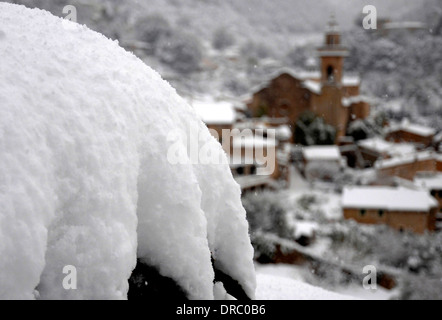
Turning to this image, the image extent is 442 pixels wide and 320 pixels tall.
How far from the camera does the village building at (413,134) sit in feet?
84.5

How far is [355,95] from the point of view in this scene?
3222 cm

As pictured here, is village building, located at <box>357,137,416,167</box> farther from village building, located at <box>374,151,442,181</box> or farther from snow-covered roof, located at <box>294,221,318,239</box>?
snow-covered roof, located at <box>294,221,318,239</box>

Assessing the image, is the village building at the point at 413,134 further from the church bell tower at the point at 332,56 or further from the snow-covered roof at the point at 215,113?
the snow-covered roof at the point at 215,113

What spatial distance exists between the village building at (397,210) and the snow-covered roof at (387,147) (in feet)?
25.7

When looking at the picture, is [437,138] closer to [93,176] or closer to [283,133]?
[283,133]

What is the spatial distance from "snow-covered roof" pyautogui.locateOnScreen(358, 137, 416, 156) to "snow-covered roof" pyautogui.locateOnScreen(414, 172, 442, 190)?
4616mm

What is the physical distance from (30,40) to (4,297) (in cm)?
120

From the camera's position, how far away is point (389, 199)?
53.6 feet

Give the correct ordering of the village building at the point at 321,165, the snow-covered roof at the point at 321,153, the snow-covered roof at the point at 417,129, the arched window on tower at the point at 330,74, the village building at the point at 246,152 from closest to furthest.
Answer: the village building at the point at 246,152 < the village building at the point at 321,165 < the snow-covered roof at the point at 321,153 < the snow-covered roof at the point at 417,129 < the arched window on tower at the point at 330,74

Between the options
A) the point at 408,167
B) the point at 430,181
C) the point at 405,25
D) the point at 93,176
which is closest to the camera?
the point at 93,176

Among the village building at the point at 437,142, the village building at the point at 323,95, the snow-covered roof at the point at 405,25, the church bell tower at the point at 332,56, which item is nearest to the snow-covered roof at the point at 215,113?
the village building at the point at 323,95

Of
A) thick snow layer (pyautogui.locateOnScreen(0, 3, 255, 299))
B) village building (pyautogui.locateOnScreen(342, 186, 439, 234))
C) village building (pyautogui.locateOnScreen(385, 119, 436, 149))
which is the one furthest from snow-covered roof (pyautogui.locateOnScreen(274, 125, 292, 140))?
thick snow layer (pyautogui.locateOnScreen(0, 3, 255, 299))

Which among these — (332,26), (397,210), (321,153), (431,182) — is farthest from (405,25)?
(397,210)

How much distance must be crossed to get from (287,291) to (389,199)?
12.9 metres
